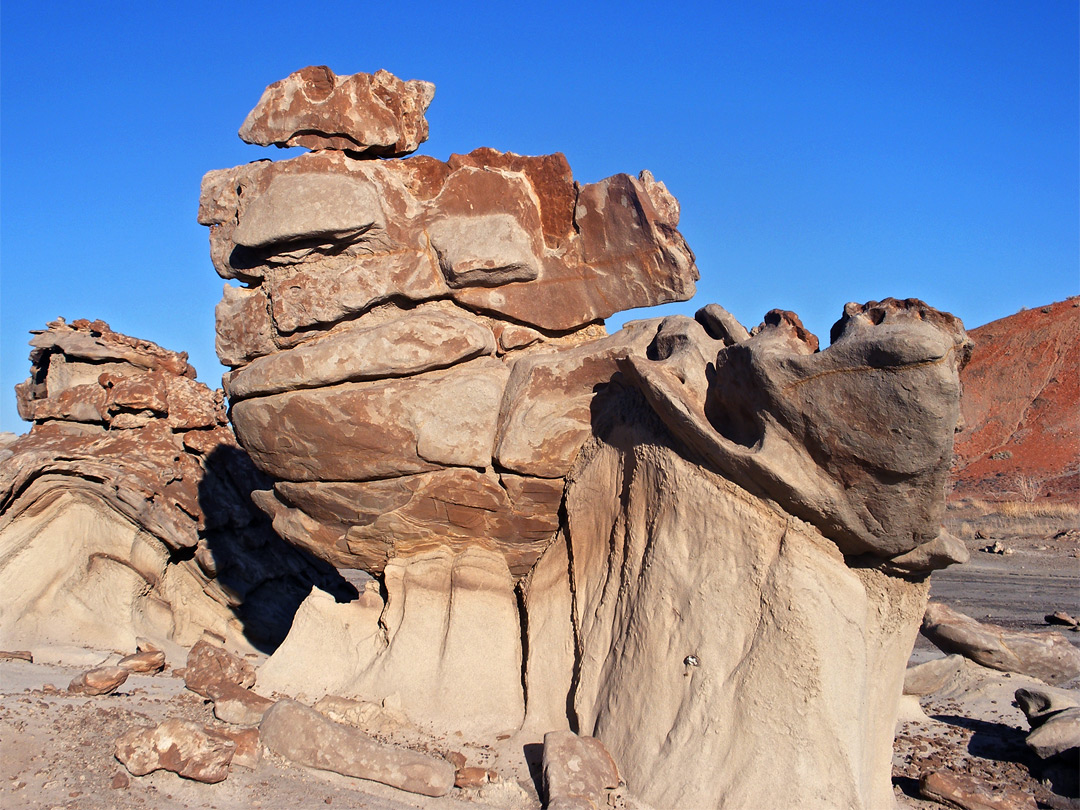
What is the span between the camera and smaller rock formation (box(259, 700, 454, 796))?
10.8 ft

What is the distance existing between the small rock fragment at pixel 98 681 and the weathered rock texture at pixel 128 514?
179cm

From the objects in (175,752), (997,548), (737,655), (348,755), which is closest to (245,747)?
(175,752)

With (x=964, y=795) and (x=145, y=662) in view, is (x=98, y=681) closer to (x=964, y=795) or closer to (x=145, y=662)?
(x=145, y=662)

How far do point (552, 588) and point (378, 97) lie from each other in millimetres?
2721

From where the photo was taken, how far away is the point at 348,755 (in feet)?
10.8

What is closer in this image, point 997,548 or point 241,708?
point 241,708

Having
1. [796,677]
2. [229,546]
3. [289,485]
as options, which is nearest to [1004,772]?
[796,677]

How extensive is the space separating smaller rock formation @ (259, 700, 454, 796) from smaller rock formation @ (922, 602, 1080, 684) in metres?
3.93

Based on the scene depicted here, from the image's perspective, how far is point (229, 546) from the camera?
7.07m

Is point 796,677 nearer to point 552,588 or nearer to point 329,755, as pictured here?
point 552,588

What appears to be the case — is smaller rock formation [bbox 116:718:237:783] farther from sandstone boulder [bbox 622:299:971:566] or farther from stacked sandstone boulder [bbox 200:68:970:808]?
sandstone boulder [bbox 622:299:971:566]

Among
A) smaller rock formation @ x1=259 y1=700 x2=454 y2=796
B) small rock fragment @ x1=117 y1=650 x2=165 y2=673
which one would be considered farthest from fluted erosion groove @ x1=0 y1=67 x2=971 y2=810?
small rock fragment @ x1=117 y1=650 x2=165 y2=673

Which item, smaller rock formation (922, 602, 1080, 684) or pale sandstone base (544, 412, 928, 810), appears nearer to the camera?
pale sandstone base (544, 412, 928, 810)

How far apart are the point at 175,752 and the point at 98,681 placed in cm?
123
